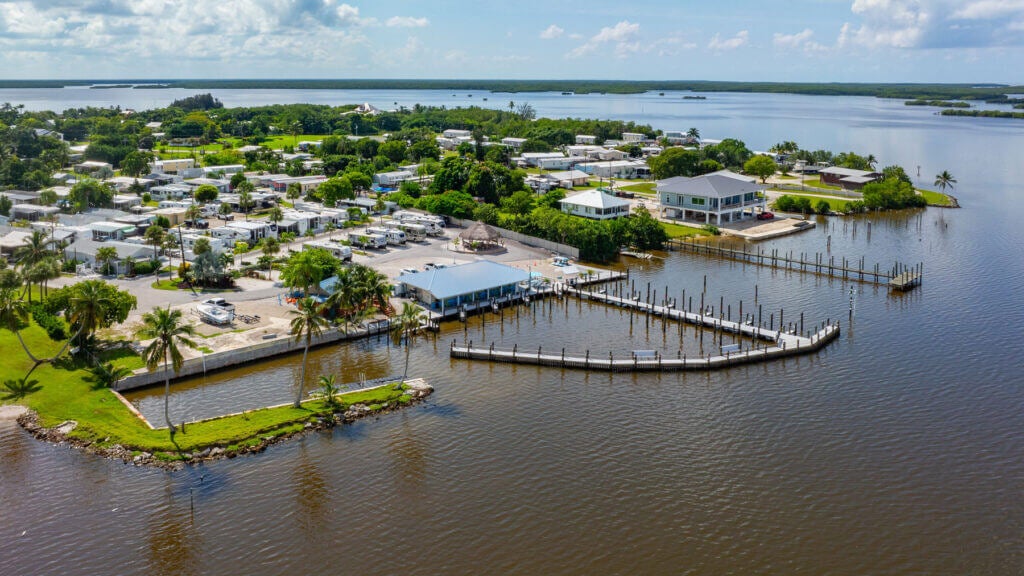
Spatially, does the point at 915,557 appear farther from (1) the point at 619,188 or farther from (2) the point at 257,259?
(1) the point at 619,188

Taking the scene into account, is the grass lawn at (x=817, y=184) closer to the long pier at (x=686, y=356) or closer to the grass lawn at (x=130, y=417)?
the long pier at (x=686, y=356)

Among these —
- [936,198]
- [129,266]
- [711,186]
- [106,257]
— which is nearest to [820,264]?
[711,186]

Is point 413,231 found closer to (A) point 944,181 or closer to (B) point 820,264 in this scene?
(B) point 820,264

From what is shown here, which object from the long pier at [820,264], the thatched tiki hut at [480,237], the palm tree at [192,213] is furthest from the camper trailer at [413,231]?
the long pier at [820,264]

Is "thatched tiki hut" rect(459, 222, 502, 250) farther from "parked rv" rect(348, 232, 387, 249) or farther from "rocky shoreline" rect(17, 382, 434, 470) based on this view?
"rocky shoreline" rect(17, 382, 434, 470)

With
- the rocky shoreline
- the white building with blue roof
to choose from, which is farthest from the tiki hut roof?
the rocky shoreline
